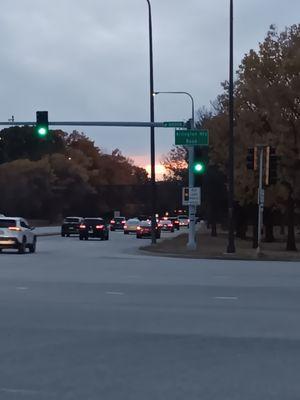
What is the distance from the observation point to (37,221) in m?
113

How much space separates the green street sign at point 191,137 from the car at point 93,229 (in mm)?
25211

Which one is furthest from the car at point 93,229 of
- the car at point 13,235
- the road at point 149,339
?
the road at point 149,339

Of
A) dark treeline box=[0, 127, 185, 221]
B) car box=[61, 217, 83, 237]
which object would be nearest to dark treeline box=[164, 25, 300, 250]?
car box=[61, 217, 83, 237]

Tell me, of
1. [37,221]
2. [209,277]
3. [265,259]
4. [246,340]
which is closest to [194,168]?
[265,259]

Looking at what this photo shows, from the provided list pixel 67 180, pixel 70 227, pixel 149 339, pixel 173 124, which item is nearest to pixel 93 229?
pixel 70 227

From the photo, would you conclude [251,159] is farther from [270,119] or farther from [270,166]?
[270,119]

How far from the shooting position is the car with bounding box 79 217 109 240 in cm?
6341

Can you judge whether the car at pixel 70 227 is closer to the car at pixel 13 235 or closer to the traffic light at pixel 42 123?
the car at pixel 13 235

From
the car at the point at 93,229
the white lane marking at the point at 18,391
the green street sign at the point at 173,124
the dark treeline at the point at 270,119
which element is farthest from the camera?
the car at the point at 93,229

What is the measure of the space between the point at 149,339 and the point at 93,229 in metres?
51.2

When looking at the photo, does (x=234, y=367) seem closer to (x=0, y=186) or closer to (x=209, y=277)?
(x=209, y=277)

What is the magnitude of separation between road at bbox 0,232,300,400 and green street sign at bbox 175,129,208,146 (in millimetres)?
16540

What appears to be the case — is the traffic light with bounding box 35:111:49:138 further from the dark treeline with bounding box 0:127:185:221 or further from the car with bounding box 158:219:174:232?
the car with bounding box 158:219:174:232

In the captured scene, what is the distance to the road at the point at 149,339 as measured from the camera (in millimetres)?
9248
